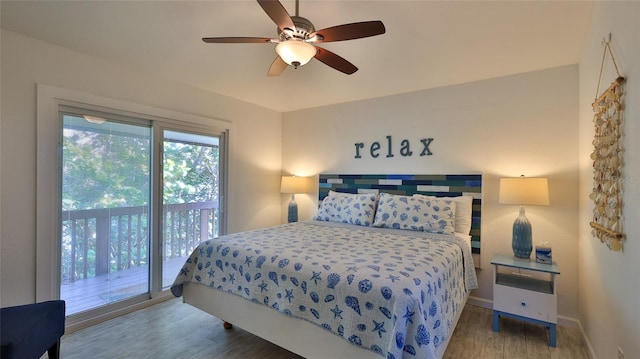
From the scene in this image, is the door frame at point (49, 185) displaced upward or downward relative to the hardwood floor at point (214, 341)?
upward

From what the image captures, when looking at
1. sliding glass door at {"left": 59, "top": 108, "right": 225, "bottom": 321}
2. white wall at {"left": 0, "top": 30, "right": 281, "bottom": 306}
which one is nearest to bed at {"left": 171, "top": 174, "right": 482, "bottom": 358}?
sliding glass door at {"left": 59, "top": 108, "right": 225, "bottom": 321}

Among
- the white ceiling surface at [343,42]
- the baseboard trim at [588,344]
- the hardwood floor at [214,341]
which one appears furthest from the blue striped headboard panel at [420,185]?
the white ceiling surface at [343,42]

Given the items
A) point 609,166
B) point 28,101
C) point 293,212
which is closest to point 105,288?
point 28,101

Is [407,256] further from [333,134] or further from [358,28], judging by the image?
[333,134]

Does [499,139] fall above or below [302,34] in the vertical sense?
below

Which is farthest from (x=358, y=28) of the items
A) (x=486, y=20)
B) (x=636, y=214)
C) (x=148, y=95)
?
(x=148, y=95)

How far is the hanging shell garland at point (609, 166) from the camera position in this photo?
145 cm

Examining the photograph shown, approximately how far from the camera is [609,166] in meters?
1.57

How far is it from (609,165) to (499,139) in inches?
52.1

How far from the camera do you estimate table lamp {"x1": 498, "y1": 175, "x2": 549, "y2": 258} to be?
2354 mm

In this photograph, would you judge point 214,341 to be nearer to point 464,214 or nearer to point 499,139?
point 464,214

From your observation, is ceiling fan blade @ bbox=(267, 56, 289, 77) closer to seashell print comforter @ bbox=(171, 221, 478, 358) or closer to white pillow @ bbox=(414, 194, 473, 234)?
seashell print comforter @ bbox=(171, 221, 478, 358)

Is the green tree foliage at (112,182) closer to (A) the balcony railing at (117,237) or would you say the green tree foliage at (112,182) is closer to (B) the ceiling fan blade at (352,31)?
(A) the balcony railing at (117,237)

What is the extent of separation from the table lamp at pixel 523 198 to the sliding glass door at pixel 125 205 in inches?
125
